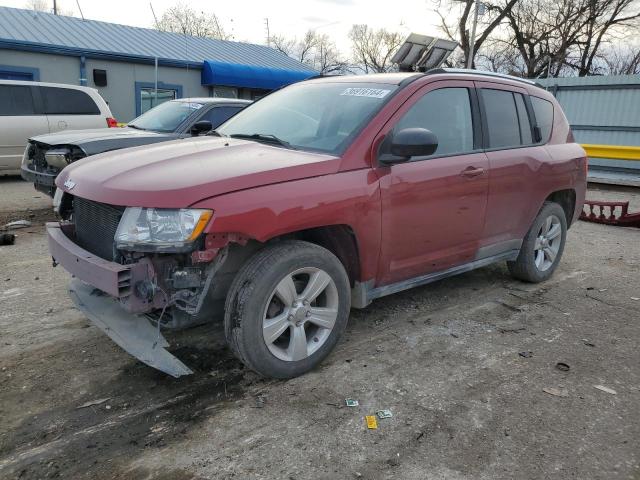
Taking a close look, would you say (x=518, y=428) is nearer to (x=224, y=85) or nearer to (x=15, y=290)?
(x=15, y=290)

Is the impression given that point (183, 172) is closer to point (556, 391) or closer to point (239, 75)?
point (556, 391)

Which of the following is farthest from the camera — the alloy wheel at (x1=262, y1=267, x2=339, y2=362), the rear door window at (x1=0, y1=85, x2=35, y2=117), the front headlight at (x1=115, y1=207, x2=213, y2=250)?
the rear door window at (x1=0, y1=85, x2=35, y2=117)

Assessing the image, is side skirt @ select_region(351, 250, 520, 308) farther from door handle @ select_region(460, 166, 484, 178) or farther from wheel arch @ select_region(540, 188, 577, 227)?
wheel arch @ select_region(540, 188, 577, 227)

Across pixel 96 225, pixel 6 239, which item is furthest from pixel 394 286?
pixel 6 239

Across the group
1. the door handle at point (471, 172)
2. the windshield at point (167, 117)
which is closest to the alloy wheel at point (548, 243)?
the door handle at point (471, 172)

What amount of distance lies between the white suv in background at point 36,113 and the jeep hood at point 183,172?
785 centimetres

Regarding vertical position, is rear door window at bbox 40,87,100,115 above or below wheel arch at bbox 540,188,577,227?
above

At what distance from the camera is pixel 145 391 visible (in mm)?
3049

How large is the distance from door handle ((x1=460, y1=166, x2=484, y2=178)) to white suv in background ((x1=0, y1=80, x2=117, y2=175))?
8668mm

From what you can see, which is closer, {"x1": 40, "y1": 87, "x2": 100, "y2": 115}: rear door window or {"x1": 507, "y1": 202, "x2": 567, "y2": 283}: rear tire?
{"x1": 507, "y1": 202, "x2": 567, "y2": 283}: rear tire

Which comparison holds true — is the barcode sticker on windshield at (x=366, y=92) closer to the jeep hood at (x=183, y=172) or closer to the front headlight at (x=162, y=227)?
the jeep hood at (x=183, y=172)

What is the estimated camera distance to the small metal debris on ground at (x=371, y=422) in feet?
8.91

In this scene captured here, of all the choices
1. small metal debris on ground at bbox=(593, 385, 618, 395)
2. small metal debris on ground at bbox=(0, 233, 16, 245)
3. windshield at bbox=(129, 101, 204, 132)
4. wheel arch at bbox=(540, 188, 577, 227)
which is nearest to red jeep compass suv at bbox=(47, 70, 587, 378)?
wheel arch at bbox=(540, 188, 577, 227)

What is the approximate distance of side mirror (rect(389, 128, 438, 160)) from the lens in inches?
127
